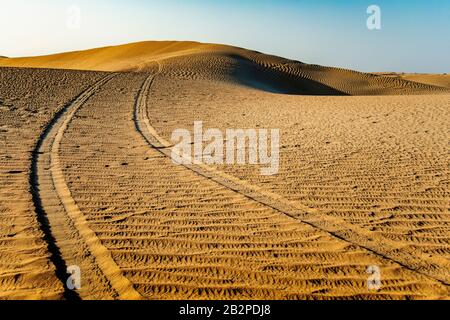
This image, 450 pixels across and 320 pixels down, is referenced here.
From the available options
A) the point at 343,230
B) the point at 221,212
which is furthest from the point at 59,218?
the point at 343,230

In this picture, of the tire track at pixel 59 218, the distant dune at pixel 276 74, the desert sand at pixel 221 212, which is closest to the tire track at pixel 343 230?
the desert sand at pixel 221 212

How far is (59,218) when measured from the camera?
4.72 meters

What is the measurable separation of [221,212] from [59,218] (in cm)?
164

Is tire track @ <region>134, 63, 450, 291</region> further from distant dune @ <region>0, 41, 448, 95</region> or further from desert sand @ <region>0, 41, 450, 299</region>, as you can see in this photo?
distant dune @ <region>0, 41, 448, 95</region>

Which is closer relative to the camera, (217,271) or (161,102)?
(217,271)

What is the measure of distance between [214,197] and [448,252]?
2576mm

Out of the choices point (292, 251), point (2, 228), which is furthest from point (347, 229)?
point (2, 228)

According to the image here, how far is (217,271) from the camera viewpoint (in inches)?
147

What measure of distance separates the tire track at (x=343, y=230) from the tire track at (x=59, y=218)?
1962mm

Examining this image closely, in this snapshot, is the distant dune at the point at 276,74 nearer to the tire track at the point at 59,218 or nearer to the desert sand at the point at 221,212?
the desert sand at the point at 221,212

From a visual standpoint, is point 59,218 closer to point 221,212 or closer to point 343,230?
point 221,212

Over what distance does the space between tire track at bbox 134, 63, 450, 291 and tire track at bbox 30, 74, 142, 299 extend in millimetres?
1962

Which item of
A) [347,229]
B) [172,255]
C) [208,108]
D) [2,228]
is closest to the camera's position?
[172,255]
